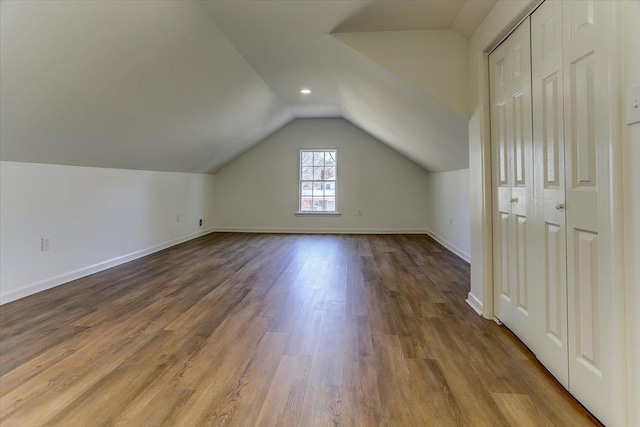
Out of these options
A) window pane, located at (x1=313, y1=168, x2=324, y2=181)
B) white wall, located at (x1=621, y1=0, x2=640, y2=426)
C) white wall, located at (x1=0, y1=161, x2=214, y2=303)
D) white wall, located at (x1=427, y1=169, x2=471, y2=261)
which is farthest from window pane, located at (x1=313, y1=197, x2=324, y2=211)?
white wall, located at (x1=621, y1=0, x2=640, y2=426)

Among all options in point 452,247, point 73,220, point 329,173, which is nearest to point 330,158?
point 329,173

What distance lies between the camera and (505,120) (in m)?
2.03

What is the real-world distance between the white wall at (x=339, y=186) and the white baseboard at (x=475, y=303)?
4.02m

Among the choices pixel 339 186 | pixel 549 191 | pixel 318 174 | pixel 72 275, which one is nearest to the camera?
pixel 549 191

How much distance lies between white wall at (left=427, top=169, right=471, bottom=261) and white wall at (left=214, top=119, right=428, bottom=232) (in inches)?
20.3

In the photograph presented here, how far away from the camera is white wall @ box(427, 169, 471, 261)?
4.17 metres

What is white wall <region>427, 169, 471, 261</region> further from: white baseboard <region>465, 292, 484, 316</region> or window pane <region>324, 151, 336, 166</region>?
window pane <region>324, 151, 336, 166</region>

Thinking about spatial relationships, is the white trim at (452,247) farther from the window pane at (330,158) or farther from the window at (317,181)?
the window pane at (330,158)

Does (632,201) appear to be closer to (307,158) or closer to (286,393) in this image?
(286,393)

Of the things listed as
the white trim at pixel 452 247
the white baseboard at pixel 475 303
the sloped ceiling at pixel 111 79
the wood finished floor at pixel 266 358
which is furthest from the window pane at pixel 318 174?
the white baseboard at pixel 475 303

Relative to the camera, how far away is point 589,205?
4.26 feet

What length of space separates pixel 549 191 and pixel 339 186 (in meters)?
5.21

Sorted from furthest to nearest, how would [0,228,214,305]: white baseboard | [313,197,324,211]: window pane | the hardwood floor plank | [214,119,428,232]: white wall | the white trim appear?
[313,197,324,211]: window pane → [214,119,428,232]: white wall → the white trim → [0,228,214,305]: white baseboard → the hardwood floor plank

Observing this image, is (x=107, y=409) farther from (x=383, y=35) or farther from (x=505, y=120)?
(x=383, y=35)
